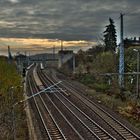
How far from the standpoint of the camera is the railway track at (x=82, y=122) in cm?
3103

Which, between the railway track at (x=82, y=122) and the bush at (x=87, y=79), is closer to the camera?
the railway track at (x=82, y=122)

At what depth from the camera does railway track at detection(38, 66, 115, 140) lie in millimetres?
31031

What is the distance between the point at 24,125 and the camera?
3619 centimetres

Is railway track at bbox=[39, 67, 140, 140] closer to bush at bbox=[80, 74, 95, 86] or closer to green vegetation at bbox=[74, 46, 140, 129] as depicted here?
green vegetation at bbox=[74, 46, 140, 129]

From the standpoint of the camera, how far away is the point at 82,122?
3622 cm

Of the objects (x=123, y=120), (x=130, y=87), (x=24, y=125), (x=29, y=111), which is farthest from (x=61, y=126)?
(x=130, y=87)

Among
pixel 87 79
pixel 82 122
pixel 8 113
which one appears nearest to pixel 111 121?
pixel 82 122

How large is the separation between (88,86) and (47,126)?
33.3 metres

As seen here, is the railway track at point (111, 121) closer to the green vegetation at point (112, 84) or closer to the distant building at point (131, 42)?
the green vegetation at point (112, 84)

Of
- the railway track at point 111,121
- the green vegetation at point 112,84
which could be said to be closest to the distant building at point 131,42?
the green vegetation at point 112,84

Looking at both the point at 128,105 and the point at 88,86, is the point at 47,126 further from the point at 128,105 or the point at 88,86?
the point at 88,86

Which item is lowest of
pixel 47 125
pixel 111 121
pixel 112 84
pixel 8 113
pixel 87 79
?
pixel 47 125

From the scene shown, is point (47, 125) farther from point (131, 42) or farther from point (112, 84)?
point (131, 42)

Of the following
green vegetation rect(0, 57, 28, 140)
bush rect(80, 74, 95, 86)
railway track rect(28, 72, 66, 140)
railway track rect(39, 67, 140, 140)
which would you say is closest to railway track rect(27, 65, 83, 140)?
railway track rect(28, 72, 66, 140)
